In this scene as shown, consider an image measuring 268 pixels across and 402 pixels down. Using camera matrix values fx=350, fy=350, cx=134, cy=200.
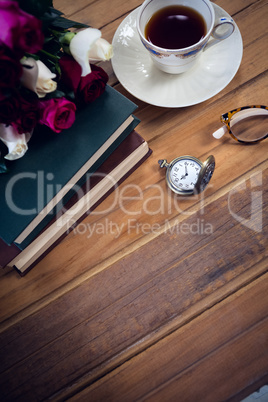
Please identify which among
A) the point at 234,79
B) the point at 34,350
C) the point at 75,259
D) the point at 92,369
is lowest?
the point at 92,369

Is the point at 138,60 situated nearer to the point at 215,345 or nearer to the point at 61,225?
the point at 61,225

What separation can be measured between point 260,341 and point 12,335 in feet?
1.85

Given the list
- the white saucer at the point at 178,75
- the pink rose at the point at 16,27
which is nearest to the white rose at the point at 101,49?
the pink rose at the point at 16,27

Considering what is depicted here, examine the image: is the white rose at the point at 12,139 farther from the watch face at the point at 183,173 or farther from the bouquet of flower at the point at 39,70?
the watch face at the point at 183,173

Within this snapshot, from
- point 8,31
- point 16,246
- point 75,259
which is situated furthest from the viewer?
point 75,259

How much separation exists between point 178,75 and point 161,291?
0.51m

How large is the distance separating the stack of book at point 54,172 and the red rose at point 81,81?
4 cm

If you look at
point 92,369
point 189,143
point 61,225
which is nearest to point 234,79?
point 189,143

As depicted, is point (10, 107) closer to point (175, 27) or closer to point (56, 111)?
point (56, 111)

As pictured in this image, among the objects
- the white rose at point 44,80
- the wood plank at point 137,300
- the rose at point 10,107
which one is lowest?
the wood plank at point 137,300

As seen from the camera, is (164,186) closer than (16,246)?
No

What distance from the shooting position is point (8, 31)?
17.8 inches

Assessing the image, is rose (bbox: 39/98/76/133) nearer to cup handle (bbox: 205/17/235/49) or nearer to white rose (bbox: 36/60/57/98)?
white rose (bbox: 36/60/57/98)

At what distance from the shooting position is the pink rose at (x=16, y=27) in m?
0.45
